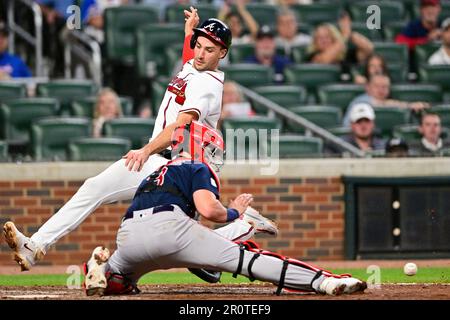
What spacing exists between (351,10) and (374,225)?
15.6 ft

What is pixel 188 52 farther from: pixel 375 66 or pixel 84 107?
pixel 375 66

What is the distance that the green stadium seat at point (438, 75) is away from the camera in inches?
548

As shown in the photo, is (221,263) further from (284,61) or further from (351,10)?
(351,10)

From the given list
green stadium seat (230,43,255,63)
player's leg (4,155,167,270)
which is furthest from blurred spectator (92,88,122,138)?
A: player's leg (4,155,167,270)

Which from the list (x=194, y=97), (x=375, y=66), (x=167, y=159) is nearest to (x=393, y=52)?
(x=375, y=66)

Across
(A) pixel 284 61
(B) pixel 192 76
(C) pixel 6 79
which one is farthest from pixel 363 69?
(B) pixel 192 76

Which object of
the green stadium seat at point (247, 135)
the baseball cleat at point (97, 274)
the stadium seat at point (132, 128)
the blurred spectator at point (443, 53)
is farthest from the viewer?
the blurred spectator at point (443, 53)

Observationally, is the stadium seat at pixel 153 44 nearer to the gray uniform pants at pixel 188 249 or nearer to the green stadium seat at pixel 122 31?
the green stadium seat at pixel 122 31

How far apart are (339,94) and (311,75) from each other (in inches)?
21.1

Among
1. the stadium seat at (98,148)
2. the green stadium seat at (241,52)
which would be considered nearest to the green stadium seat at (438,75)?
the green stadium seat at (241,52)

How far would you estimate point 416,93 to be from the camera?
44.0ft

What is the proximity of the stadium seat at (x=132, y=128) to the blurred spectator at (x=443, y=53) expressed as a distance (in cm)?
383

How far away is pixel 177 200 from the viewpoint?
709 cm

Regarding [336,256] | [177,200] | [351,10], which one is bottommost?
[336,256]
